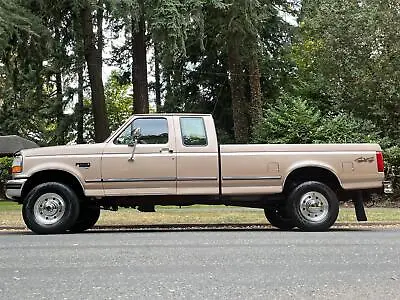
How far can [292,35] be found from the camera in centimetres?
2714

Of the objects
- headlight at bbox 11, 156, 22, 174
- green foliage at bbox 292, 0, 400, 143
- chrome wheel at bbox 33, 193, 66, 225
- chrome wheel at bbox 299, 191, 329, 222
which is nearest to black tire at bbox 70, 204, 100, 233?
chrome wheel at bbox 33, 193, 66, 225

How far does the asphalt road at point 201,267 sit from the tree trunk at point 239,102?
16386 millimetres

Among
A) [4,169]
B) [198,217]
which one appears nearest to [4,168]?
[4,169]

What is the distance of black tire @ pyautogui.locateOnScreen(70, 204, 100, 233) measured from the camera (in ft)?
40.6

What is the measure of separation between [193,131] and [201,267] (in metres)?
4.67

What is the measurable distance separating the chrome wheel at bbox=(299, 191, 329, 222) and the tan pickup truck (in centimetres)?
2

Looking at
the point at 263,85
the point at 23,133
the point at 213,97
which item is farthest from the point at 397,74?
the point at 23,133

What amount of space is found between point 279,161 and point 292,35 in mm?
16339

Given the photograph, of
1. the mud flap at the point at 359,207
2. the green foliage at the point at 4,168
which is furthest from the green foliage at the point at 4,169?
the mud flap at the point at 359,207

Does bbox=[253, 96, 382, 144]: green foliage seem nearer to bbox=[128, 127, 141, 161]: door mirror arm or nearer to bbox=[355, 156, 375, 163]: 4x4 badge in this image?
bbox=[355, 156, 375, 163]: 4x4 badge

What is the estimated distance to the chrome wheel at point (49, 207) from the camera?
11477 mm

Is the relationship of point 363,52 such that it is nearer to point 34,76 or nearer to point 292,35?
point 292,35

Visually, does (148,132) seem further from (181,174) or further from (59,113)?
(59,113)

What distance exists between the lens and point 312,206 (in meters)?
11.7
